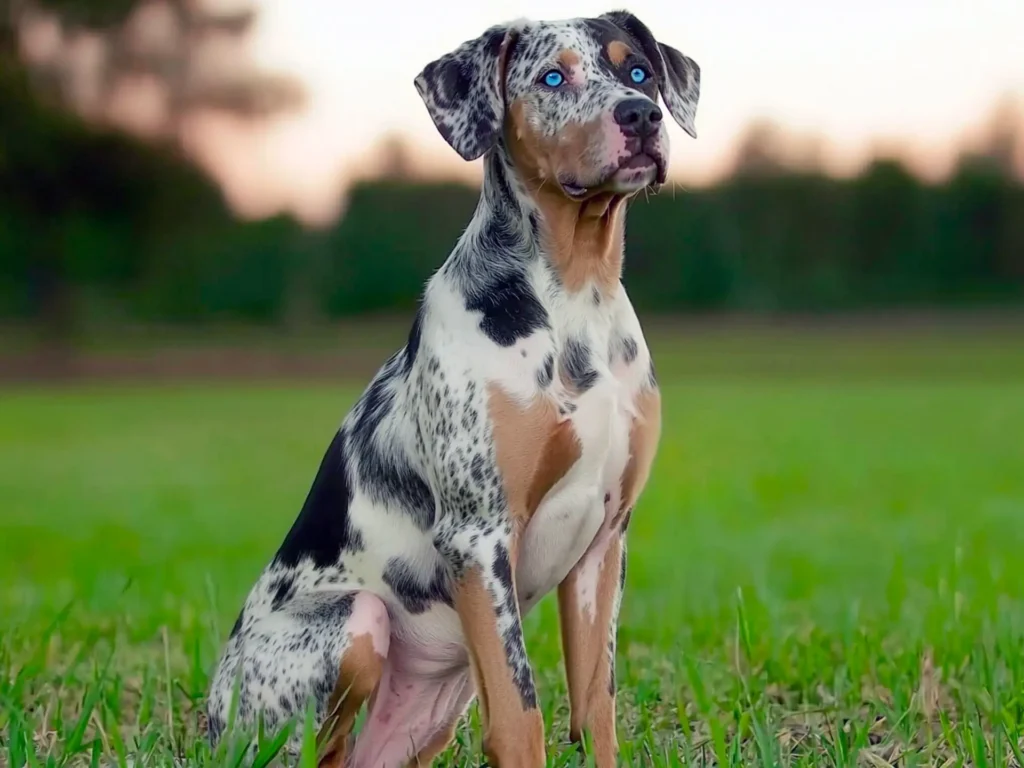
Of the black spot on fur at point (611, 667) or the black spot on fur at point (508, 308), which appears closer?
the black spot on fur at point (508, 308)

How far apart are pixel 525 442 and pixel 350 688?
0.92 m

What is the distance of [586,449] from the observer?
3.80 meters

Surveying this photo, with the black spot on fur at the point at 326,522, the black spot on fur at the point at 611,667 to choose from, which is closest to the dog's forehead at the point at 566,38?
the black spot on fur at the point at 326,522

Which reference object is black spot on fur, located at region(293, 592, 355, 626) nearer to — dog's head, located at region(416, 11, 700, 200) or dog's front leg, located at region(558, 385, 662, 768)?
dog's front leg, located at region(558, 385, 662, 768)

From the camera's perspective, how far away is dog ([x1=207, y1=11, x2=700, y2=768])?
12.2 feet

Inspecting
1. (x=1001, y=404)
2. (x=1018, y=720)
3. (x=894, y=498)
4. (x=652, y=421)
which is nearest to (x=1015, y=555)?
(x=894, y=498)

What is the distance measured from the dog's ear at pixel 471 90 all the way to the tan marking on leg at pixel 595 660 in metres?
1.34

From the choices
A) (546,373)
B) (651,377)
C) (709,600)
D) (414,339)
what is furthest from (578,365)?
(709,600)

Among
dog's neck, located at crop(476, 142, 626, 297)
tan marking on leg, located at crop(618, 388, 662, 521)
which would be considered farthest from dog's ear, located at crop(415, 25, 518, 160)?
tan marking on leg, located at crop(618, 388, 662, 521)

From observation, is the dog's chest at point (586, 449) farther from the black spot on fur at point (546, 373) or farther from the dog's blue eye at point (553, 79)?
the dog's blue eye at point (553, 79)

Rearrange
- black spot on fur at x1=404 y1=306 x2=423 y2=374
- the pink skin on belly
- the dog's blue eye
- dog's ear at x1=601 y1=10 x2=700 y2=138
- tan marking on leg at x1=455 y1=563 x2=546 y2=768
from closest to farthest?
1. tan marking on leg at x1=455 y1=563 x2=546 y2=768
2. the dog's blue eye
3. black spot on fur at x1=404 y1=306 x2=423 y2=374
4. the pink skin on belly
5. dog's ear at x1=601 y1=10 x2=700 y2=138

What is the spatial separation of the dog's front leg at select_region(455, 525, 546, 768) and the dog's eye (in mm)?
1346

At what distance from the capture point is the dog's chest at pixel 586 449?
3.80 m

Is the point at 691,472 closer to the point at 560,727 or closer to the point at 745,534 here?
the point at 745,534
